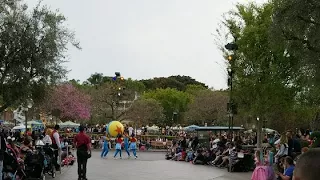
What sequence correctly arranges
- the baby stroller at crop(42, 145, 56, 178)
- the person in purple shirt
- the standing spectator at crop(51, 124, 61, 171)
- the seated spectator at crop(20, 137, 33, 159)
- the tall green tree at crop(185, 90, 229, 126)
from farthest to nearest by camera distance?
the tall green tree at crop(185, 90, 229, 126)
the standing spectator at crop(51, 124, 61, 171)
the baby stroller at crop(42, 145, 56, 178)
the seated spectator at crop(20, 137, 33, 159)
the person in purple shirt

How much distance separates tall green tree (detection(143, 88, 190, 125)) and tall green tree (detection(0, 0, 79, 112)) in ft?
222

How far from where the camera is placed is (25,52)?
975 inches

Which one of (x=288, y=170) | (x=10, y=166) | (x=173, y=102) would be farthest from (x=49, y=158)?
(x=173, y=102)

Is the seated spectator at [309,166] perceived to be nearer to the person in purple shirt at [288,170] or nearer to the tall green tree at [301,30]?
the person in purple shirt at [288,170]

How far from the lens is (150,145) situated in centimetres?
4416

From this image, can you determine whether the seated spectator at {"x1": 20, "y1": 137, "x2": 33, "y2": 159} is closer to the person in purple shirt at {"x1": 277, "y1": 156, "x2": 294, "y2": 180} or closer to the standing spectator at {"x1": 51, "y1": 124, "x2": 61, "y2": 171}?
the standing spectator at {"x1": 51, "y1": 124, "x2": 61, "y2": 171}

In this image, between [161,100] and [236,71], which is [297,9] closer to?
[236,71]

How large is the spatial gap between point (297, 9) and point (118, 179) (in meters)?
8.46

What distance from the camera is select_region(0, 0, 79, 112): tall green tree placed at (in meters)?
24.5

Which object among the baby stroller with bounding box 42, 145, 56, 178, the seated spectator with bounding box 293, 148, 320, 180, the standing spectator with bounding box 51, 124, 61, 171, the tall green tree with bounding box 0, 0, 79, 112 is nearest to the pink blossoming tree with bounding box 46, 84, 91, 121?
the tall green tree with bounding box 0, 0, 79, 112

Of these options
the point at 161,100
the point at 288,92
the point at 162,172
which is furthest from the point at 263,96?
the point at 161,100

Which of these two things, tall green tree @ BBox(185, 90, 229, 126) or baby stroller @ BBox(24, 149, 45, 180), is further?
tall green tree @ BBox(185, 90, 229, 126)

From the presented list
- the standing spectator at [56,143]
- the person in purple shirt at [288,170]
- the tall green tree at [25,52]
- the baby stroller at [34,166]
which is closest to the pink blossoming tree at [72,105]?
the tall green tree at [25,52]

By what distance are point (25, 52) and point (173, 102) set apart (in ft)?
238
